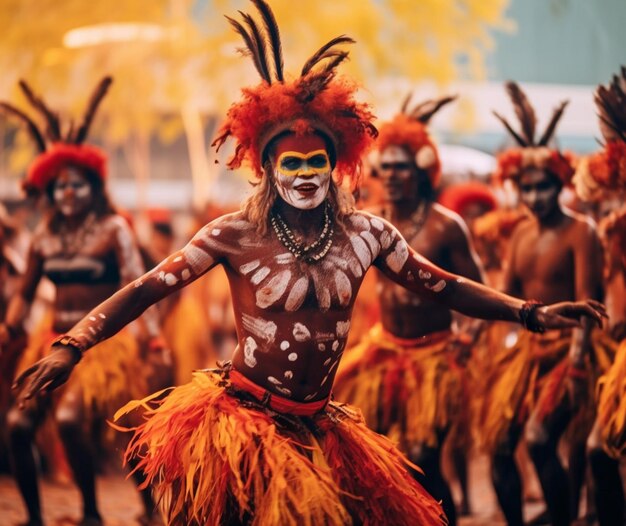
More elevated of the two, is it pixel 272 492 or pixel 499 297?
pixel 499 297

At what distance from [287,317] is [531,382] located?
7.52ft

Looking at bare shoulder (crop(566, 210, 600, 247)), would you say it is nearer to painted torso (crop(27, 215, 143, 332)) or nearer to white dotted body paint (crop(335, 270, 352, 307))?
white dotted body paint (crop(335, 270, 352, 307))

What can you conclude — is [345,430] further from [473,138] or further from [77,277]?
[473,138]

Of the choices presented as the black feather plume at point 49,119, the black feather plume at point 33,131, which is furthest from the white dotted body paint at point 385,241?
the black feather plume at point 33,131

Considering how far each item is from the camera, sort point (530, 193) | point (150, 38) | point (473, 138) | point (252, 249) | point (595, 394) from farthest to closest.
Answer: point (473, 138) < point (150, 38) < point (530, 193) < point (595, 394) < point (252, 249)

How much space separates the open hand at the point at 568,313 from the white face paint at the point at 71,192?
137 inches

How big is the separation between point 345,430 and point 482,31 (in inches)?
489

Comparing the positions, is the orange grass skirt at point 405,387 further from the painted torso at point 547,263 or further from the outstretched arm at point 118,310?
the outstretched arm at point 118,310

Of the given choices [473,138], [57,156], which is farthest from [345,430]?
[473,138]

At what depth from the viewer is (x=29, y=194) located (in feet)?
26.0

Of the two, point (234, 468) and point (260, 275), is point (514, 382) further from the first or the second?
point (234, 468)

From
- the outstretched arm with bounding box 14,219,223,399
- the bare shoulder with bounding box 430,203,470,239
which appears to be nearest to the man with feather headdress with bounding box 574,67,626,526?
the bare shoulder with bounding box 430,203,470,239

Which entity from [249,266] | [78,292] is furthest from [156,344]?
[249,266]

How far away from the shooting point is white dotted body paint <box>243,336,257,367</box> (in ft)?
16.5
